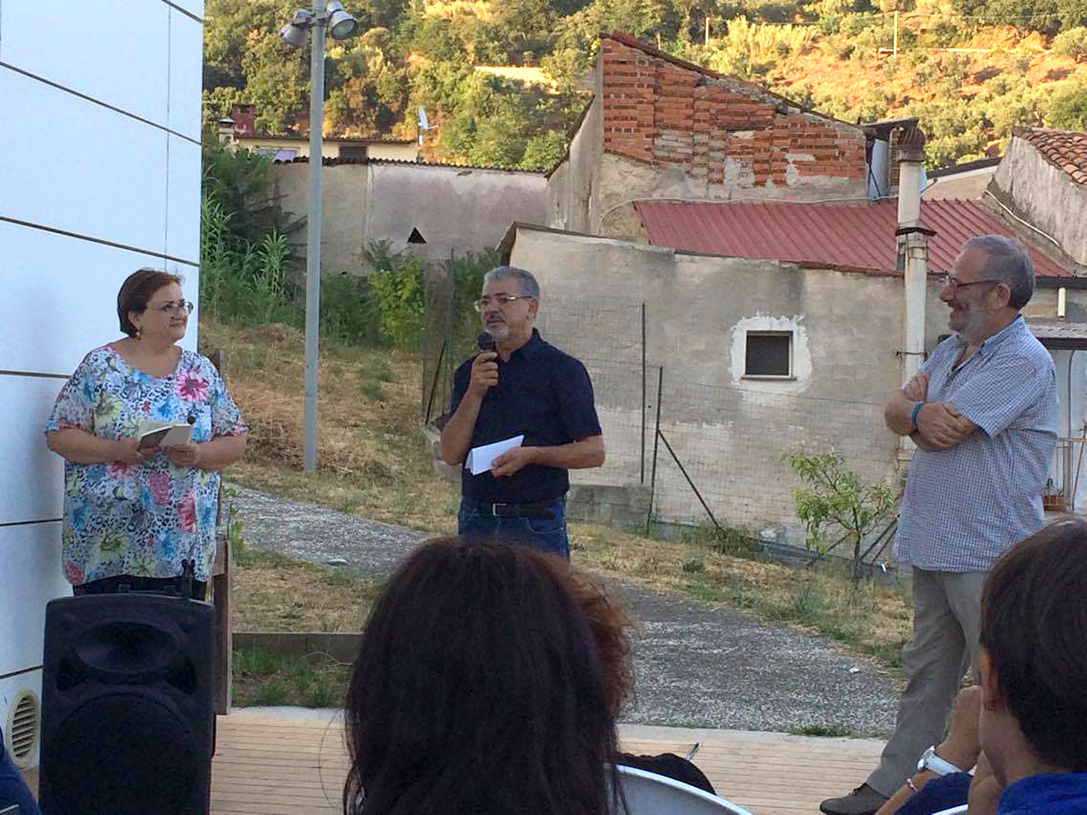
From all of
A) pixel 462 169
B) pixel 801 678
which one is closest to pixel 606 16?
pixel 462 169

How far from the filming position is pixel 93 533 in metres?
4.38

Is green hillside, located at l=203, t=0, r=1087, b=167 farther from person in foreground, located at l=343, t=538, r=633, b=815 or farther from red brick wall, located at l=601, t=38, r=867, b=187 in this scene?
person in foreground, located at l=343, t=538, r=633, b=815

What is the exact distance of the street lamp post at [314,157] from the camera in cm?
1512

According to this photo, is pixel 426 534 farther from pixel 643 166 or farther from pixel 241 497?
pixel 643 166

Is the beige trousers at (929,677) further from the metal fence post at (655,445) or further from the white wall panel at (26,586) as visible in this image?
the metal fence post at (655,445)

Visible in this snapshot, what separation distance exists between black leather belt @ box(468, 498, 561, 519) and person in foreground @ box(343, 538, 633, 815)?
3.16 meters

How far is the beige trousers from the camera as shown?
431cm

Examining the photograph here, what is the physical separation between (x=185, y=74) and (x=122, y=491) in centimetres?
205

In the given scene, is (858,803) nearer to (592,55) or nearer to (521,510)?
(521,510)

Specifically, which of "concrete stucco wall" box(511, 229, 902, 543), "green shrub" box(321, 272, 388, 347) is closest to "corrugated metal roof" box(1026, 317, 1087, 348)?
"concrete stucco wall" box(511, 229, 902, 543)

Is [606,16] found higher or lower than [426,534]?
higher

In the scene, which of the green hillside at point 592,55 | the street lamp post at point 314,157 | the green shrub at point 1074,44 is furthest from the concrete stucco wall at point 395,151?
the green shrub at point 1074,44

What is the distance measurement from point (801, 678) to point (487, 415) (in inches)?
124

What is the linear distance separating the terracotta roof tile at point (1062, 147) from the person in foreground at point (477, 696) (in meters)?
19.2
